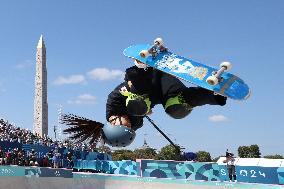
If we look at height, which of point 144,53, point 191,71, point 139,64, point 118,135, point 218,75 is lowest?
point 118,135

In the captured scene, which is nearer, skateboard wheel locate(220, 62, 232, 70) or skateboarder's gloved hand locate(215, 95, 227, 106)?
skateboard wheel locate(220, 62, 232, 70)

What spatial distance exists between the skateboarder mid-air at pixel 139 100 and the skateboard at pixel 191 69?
0.28 meters

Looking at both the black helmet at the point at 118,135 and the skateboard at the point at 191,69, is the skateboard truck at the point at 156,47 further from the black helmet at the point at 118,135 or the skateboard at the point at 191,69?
the black helmet at the point at 118,135

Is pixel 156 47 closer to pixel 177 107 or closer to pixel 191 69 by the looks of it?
pixel 191 69

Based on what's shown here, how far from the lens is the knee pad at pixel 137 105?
28.7ft

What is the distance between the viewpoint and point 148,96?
29.5ft

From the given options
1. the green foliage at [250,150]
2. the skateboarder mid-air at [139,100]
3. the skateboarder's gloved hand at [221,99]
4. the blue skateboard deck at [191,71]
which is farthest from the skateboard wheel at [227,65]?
the green foliage at [250,150]

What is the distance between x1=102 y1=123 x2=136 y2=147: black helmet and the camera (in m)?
8.84

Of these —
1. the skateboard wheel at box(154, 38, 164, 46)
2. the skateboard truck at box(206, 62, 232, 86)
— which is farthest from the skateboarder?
the skateboard truck at box(206, 62, 232, 86)

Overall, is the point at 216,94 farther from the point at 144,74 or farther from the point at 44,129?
the point at 44,129

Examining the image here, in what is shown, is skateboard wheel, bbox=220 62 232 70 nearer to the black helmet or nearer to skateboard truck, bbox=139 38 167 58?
skateboard truck, bbox=139 38 167 58

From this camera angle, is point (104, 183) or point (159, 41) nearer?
point (159, 41)

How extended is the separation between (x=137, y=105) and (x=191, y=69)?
1.36 meters

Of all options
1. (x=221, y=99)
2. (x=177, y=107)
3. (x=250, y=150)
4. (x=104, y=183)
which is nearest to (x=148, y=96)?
(x=177, y=107)
